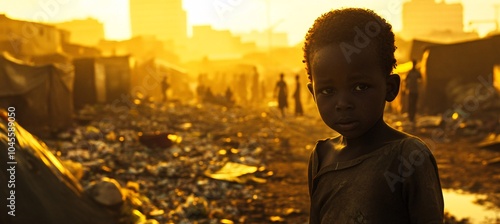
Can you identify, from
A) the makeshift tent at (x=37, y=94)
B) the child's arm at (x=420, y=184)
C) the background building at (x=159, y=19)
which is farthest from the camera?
the background building at (x=159, y=19)

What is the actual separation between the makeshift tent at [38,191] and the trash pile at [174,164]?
0.33 metres

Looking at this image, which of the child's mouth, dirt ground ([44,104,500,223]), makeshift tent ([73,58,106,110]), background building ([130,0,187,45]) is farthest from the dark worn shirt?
background building ([130,0,187,45])

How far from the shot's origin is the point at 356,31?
139 centimetres

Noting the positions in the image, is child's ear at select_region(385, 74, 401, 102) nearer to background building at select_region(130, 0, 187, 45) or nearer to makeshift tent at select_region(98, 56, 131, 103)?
makeshift tent at select_region(98, 56, 131, 103)

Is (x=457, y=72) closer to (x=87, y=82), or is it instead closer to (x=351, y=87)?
(x=87, y=82)

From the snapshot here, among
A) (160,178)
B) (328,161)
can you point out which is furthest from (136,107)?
(328,161)

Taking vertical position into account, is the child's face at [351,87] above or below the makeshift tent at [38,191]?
above

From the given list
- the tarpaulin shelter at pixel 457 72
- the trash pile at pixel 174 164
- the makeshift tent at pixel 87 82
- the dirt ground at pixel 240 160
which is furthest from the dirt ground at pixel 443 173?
the makeshift tent at pixel 87 82

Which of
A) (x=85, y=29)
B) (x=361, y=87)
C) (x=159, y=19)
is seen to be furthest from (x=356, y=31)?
(x=159, y=19)

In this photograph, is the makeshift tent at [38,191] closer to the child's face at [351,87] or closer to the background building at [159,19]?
the child's face at [351,87]

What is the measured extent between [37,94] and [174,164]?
5157 mm

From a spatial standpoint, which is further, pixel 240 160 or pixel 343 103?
pixel 240 160

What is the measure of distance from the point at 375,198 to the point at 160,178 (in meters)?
6.15

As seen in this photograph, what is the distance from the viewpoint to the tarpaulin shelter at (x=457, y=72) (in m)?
14.8
